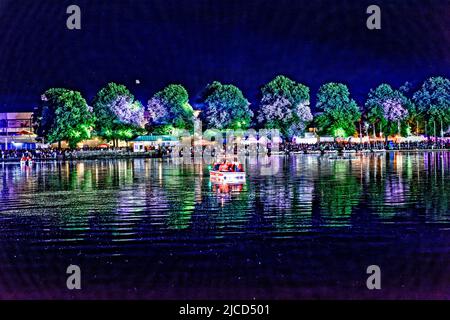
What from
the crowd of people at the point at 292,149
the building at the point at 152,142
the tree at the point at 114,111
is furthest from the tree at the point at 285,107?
the tree at the point at 114,111

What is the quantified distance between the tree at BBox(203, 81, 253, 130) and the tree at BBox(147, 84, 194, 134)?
3071mm

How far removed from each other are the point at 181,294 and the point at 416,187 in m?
20.8

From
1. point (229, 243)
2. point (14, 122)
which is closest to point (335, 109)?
point (14, 122)

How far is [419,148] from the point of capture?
9381 centimetres

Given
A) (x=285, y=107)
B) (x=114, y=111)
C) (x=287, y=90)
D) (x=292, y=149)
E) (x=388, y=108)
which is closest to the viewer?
(x=292, y=149)

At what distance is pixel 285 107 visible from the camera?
309ft

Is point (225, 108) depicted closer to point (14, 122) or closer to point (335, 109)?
point (335, 109)

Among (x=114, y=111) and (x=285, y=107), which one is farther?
(x=114, y=111)

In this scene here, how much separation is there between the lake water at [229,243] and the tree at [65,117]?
183 ft

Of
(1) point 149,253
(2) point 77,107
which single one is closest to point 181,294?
(1) point 149,253

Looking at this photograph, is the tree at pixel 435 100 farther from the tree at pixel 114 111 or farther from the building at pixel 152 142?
the tree at pixel 114 111

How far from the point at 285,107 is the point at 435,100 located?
2677 cm

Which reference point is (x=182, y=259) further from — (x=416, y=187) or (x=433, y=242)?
(x=416, y=187)

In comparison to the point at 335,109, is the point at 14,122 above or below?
above
